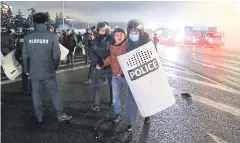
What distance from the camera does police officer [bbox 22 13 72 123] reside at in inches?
215

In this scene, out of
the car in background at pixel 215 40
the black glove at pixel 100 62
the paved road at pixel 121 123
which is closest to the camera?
the paved road at pixel 121 123

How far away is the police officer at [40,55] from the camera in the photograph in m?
5.47

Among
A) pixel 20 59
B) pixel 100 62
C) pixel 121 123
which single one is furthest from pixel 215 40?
pixel 121 123

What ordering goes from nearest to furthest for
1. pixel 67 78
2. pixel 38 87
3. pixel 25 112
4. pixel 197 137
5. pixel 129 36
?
1. pixel 197 137
2. pixel 129 36
3. pixel 38 87
4. pixel 25 112
5. pixel 67 78

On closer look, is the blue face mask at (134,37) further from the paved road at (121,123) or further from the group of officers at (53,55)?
the paved road at (121,123)

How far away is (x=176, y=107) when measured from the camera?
6980 mm

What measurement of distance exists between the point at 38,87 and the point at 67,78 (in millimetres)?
5080

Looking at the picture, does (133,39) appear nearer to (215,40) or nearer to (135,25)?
(135,25)

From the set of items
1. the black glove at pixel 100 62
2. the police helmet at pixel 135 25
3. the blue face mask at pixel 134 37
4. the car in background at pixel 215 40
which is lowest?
the car in background at pixel 215 40

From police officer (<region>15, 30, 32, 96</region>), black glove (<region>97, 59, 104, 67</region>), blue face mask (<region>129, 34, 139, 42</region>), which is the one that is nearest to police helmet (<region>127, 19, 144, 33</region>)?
blue face mask (<region>129, 34, 139, 42</region>)

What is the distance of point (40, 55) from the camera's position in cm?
553

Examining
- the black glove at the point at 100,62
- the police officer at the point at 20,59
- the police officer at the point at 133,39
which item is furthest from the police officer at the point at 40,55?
the police officer at the point at 20,59

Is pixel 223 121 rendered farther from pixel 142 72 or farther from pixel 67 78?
pixel 67 78

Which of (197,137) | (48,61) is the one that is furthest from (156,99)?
(48,61)
